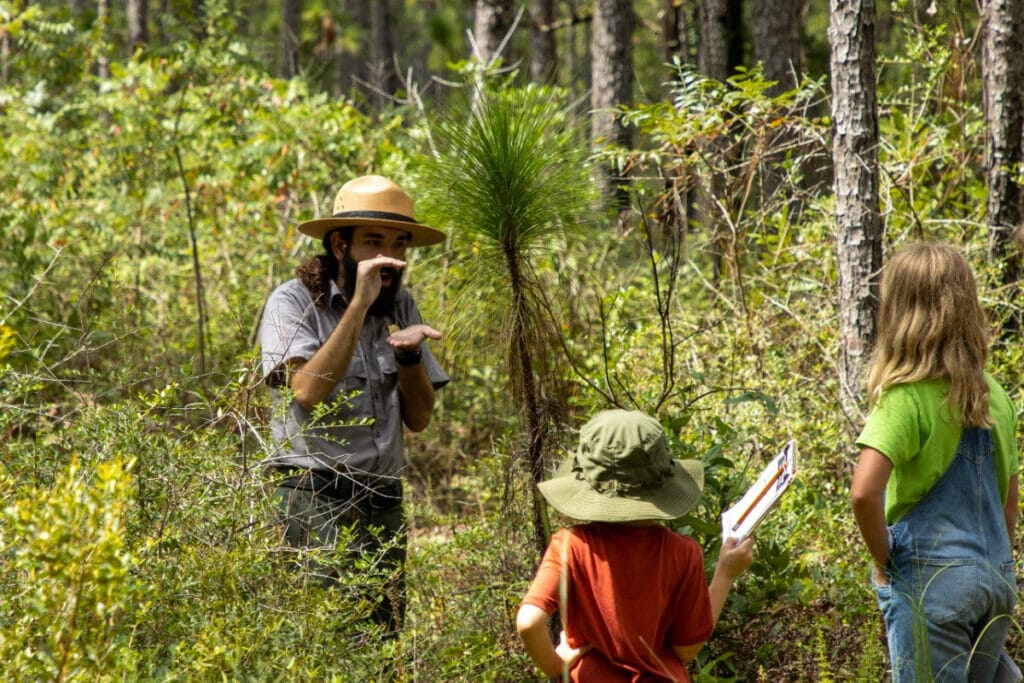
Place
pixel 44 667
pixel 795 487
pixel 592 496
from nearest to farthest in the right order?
pixel 44 667, pixel 592 496, pixel 795 487

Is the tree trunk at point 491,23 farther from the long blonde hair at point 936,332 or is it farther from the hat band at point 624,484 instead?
the hat band at point 624,484

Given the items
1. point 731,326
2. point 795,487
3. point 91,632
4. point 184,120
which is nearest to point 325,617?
point 91,632

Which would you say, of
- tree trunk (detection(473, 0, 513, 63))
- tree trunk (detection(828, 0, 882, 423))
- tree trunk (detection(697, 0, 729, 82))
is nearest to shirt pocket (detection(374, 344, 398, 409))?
tree trunk (detection(828, 0, 882, 423))

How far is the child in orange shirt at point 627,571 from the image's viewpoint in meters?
2.43

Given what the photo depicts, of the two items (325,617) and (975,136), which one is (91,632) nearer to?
(325,617)

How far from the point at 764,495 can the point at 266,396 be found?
198 cm

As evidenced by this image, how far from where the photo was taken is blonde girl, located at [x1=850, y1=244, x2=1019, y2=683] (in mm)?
2686

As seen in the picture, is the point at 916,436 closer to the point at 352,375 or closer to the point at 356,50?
the point at 352,375

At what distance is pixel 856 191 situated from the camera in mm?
4762

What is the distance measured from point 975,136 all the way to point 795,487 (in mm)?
2279

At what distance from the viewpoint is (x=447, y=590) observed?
3539 millimetres

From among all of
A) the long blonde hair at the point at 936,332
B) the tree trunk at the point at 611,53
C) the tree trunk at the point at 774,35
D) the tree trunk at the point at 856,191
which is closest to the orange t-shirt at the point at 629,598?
the long blonde hair at the point at 936,332

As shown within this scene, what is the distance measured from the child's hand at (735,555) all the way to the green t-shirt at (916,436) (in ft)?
1.42

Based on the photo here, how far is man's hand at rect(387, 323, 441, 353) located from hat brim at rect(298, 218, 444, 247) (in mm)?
370
